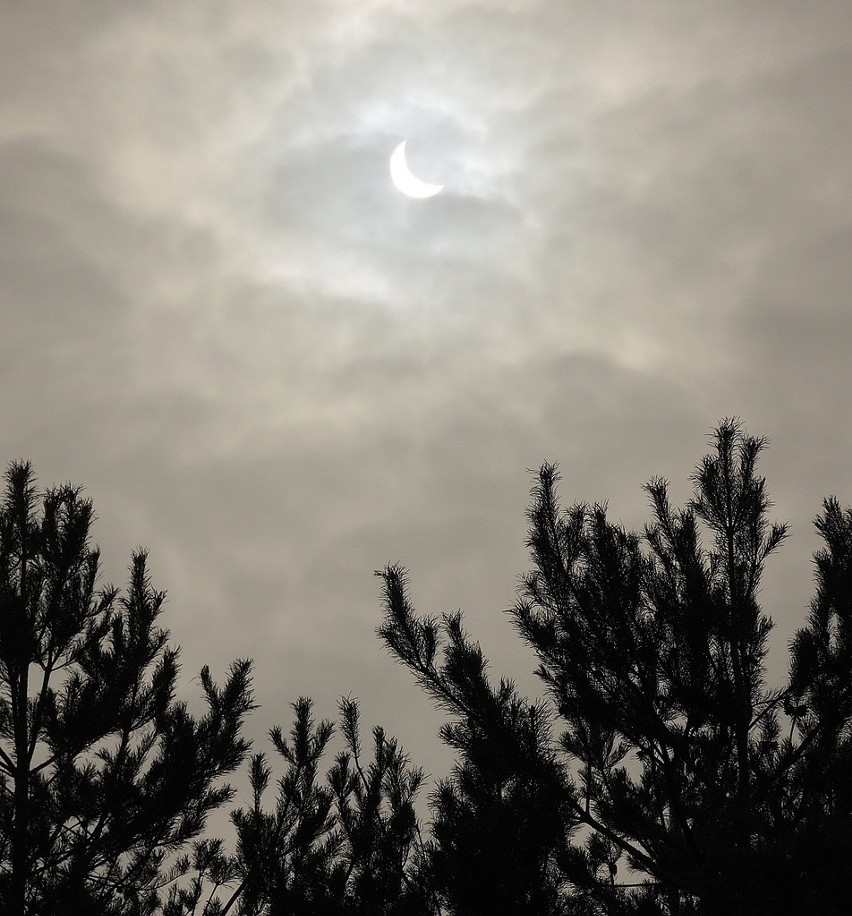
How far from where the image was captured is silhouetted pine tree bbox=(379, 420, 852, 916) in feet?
20.5

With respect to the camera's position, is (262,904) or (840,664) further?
(262,904)

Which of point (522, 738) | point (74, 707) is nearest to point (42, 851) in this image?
point (74, 707)

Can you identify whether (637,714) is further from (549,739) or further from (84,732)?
(84,732)

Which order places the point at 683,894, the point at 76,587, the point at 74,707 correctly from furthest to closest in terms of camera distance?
the point at 76,587
the point at 74,707
the point at 683,894

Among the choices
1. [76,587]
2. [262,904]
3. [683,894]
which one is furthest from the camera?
[262,904]

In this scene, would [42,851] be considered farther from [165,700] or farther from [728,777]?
[728,777]

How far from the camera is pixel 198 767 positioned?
7.85 m

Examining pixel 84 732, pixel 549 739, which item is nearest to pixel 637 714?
pixel 549 739

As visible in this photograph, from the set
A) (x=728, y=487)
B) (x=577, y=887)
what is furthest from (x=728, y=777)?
(x=728, y=487)

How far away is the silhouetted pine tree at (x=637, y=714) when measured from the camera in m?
6.26

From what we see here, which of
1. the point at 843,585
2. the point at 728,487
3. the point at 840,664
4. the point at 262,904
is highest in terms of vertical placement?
the point at 728,487

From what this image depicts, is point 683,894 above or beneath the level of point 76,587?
beneath

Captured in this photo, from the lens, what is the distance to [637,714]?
643cm

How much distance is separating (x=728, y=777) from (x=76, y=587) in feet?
16.6
